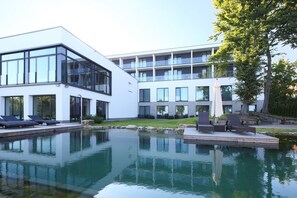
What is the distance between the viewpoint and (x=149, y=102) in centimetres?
3522

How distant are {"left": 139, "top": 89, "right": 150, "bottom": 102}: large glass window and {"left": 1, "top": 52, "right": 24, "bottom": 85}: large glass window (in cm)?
2040

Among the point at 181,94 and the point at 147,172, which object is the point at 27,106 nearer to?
the point at 147,172

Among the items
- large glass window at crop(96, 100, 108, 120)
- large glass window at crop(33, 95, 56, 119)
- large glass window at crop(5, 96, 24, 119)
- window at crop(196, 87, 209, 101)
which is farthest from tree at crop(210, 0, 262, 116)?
large glass window at crop(5, 96, 24, 119)

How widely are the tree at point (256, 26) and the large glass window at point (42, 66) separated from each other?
53.7ft

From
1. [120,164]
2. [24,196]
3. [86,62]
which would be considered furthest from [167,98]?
[24,196]

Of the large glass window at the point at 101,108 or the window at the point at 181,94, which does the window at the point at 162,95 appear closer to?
the window at the point at 181,94

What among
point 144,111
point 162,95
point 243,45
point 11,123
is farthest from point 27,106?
point 162,95

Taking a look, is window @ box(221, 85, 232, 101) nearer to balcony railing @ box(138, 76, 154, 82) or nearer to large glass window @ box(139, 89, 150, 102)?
balcony railing @ box(138, 76, 154, 82)

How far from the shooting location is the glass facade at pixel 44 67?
17016 millimetres

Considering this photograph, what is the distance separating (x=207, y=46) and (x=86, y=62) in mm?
19731

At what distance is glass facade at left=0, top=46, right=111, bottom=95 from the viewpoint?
17016 millimetres

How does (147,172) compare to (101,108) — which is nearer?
(147,172)

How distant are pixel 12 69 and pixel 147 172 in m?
18.9

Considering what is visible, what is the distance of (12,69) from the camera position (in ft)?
61.5
